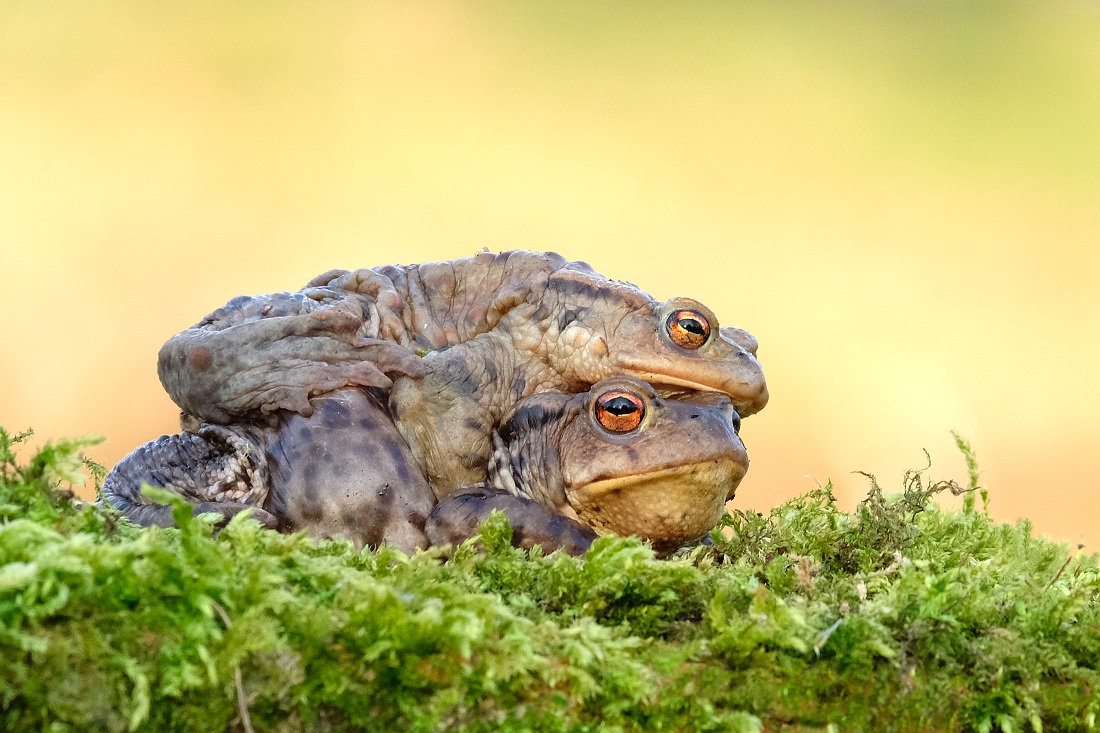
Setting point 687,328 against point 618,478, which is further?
point 687,328

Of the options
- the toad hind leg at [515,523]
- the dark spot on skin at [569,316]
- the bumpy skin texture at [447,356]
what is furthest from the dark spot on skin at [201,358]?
the dark spot on skin at [569,316]

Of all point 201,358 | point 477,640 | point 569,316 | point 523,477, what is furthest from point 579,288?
point 477,640

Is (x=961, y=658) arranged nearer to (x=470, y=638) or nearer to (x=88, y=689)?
(x=470, y=638)

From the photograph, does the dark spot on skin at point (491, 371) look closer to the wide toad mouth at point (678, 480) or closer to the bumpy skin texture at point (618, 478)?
the bumpy skin texture at point (618, 478)

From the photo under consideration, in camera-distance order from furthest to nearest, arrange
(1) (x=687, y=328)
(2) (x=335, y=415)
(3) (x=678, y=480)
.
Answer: (1) (x=687, y=328) < (2) (x=335, y=415) < (3) (x=678, y=480)

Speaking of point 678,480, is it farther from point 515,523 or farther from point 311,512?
point 311,512

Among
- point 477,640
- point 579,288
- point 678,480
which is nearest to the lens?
point 477,640

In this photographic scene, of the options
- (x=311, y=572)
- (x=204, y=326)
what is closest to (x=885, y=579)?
(x=311, y=572)
